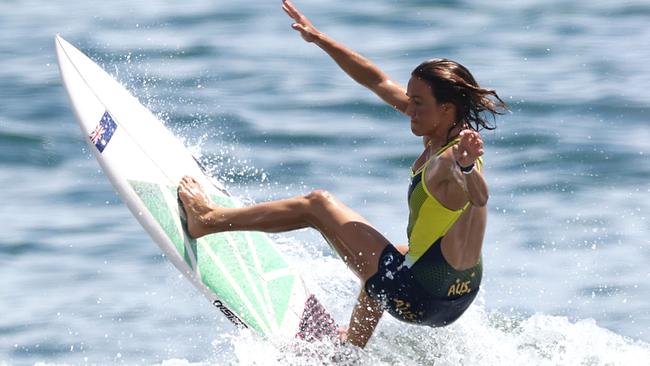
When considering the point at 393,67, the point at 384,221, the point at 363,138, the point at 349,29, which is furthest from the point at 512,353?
the point at 349,29

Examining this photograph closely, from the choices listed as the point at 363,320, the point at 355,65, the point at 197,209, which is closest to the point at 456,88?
the point at 355,65

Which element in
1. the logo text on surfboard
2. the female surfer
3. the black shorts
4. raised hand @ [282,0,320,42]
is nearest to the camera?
the female surfer

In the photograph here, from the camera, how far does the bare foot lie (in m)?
7.66

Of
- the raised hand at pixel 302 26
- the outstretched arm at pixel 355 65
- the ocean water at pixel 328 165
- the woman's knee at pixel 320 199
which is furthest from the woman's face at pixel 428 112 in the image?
the ocean water at pixel 328 165

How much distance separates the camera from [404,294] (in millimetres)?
7133

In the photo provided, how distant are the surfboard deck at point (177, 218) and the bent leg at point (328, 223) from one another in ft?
2.14

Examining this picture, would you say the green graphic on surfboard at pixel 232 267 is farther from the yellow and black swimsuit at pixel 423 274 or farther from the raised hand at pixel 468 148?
the raised hand at pixel 468 148

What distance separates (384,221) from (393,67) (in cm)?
409

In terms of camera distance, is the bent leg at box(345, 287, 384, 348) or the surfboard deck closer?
the bent leg at box(345, 287, 384, 348)

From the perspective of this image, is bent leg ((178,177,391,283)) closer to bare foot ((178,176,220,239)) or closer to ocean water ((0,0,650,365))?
bare foot ((178,176,220,239))

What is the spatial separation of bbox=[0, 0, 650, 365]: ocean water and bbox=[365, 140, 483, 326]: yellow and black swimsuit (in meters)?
0.58

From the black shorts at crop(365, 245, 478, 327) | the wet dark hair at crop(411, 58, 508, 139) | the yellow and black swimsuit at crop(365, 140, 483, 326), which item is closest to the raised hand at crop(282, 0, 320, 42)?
the wet dark hair at crop(411, 58, 508, 139)

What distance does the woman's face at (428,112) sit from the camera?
276 inches

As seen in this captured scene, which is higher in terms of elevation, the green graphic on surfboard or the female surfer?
the female surfer
